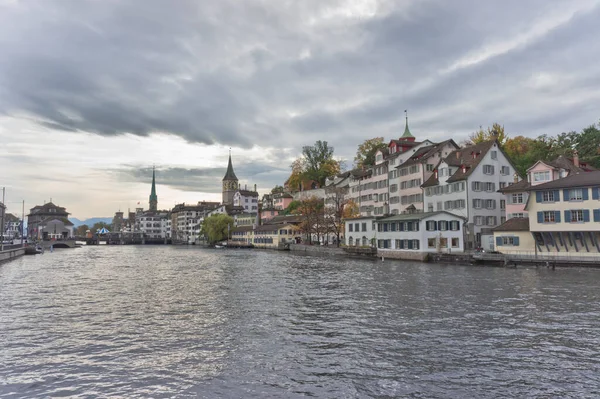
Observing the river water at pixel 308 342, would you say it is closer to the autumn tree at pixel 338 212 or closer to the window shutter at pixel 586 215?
the window shutter at pixel 586 215

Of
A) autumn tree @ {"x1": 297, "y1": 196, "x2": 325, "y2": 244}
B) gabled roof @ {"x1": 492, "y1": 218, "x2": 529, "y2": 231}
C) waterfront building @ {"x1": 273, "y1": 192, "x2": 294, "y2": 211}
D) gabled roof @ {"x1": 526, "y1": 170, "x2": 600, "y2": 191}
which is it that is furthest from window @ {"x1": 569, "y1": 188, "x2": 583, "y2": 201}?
waterfront building @ {"x1": 273, "y1": 192, "x2": 294, "y2": 211}

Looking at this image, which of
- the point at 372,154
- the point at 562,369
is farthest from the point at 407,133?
the point at 562,369

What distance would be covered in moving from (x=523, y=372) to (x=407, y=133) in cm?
9608

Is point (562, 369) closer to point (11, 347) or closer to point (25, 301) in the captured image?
point (11, 347)

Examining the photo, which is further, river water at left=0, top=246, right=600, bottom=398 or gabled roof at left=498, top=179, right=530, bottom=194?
gabled roof at left=498, top=179, right=530, bottom=194

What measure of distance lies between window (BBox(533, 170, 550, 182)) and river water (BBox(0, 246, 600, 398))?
2641 centimetres

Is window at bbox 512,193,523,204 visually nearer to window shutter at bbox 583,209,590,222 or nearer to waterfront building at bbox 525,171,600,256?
waterfront building at bbox 525,171,600,256

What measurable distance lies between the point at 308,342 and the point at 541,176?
52258mm

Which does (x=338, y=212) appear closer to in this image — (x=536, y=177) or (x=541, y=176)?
(x=536, y=177)

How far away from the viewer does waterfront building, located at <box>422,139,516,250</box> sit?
220ft

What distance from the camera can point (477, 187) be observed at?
67.9 meters

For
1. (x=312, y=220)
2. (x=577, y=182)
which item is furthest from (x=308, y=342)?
(x=312, y=220)

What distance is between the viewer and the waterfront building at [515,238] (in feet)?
180

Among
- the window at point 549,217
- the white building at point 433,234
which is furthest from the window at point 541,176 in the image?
the white building at point 433,234
